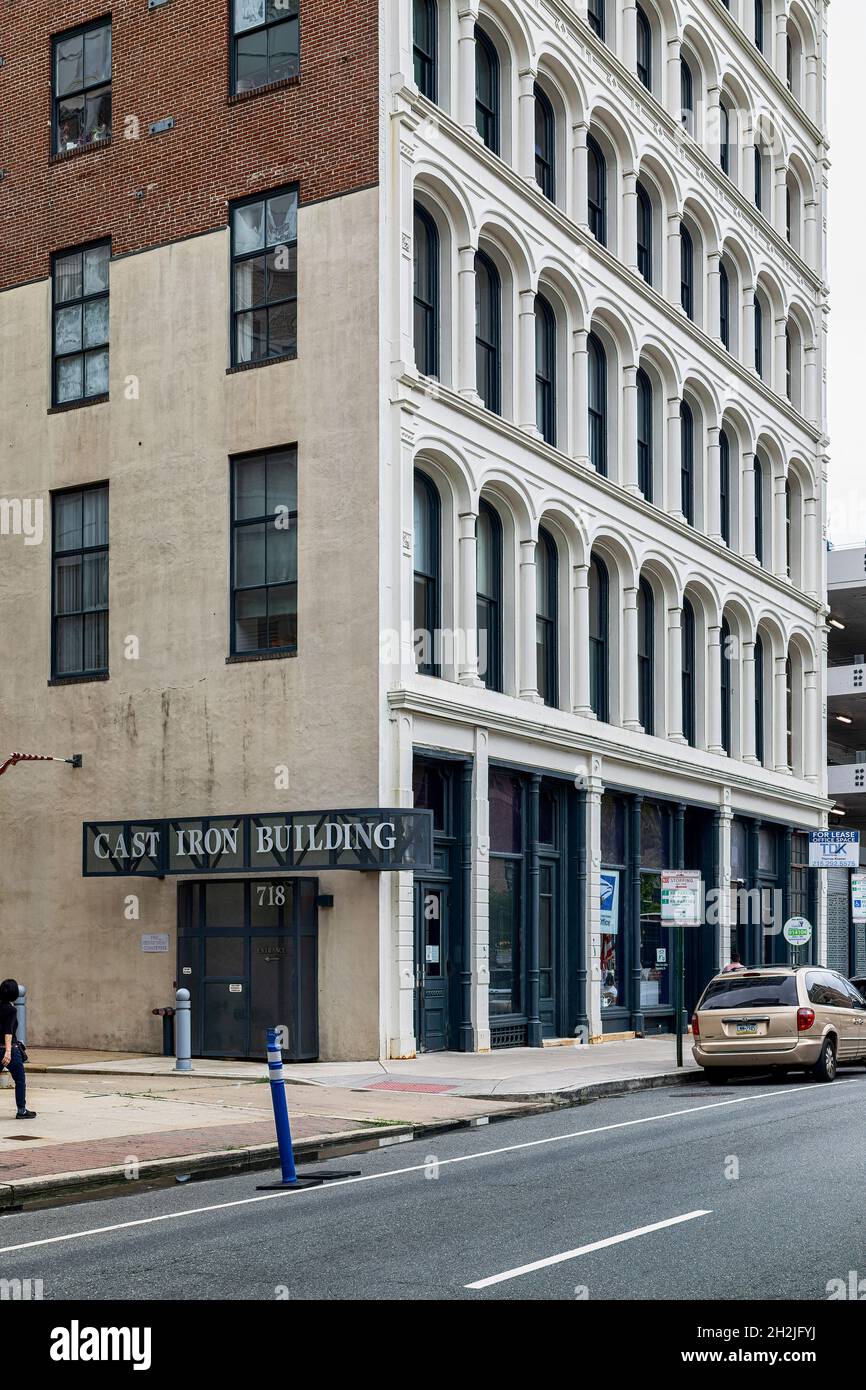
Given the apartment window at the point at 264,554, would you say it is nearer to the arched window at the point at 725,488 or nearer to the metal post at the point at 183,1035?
the metal post at the point at 183,1035

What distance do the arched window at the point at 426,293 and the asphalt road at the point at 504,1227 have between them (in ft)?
48.2

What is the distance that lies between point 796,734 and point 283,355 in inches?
880

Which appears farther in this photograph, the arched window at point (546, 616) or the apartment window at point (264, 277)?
the arched window at point (546, 616)

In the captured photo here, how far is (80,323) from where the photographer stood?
97.9 ft

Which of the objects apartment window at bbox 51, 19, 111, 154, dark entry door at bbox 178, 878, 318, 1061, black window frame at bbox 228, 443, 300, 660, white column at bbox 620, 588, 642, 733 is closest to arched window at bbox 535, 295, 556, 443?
white column at bbox 620, 588, 642, 733

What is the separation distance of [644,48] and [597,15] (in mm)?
2897

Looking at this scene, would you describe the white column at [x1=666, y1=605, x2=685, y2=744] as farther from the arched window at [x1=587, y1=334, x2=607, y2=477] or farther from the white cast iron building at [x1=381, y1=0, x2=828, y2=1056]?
the arched window at [x1=587, y1=334, x2=607, y2=477]

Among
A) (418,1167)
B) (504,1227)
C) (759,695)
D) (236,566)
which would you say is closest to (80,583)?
(236,566)

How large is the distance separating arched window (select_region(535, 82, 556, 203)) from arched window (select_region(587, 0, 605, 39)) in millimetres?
2960

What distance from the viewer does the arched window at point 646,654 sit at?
35531 millimetres

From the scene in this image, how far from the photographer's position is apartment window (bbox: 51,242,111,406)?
96.7 feet

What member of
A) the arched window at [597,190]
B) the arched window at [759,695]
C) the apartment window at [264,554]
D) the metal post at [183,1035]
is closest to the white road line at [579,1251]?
the metal post at [183,1035]

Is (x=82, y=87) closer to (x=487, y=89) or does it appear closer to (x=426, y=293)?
(x=487, y=89)
